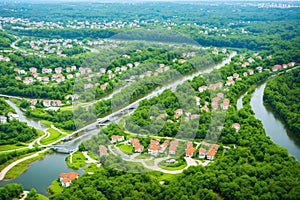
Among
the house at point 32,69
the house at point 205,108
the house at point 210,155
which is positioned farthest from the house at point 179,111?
the house at point 32,69

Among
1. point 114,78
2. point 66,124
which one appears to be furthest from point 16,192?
point 114,78

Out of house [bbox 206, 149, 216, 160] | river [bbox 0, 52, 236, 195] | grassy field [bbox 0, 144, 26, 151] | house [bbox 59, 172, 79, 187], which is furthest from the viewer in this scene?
grassy field [bbox 0, 144, 26, 151]

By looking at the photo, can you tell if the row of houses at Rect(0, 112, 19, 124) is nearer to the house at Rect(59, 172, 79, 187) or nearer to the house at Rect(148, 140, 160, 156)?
the house at Rect(59, 172, 79, 187)

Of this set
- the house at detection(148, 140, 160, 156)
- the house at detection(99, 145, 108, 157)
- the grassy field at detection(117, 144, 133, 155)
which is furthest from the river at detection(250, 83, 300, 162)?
the house at detection(99, 145, 108, 157)

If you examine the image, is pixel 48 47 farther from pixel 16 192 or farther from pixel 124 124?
pixel 16 192

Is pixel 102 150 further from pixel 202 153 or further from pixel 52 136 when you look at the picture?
pixel 202 153

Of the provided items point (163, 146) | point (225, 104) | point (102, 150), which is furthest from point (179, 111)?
point (102, 150)

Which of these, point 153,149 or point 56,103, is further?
point 56,103
